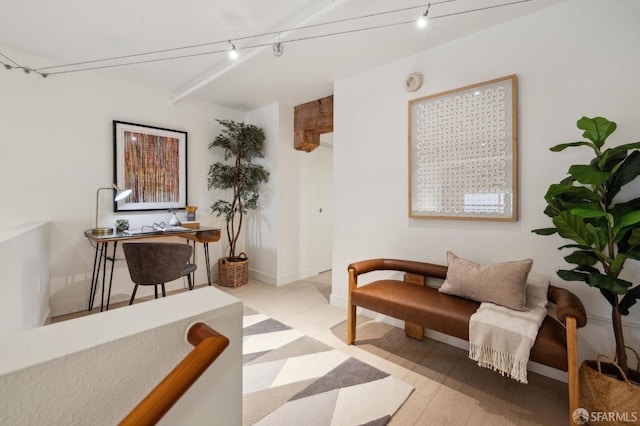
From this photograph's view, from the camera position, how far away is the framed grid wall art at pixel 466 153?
220cm

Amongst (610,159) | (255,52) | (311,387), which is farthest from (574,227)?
(255,52)

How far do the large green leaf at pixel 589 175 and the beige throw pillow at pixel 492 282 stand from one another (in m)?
0.67

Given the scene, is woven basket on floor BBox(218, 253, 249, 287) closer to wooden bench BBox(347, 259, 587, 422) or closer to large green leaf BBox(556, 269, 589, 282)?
wooden bench BBox(347, 259, 587, 422)

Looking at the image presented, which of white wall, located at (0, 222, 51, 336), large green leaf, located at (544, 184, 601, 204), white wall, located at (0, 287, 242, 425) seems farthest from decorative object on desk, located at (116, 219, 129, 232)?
large green leaf, located at (544, 184, 601, 204)

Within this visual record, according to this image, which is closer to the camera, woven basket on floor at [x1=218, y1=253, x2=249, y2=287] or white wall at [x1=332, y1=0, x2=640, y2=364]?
white wall at [x1=332, y1=0, x2=640, y2=364]

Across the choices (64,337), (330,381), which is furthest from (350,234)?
(64,337)

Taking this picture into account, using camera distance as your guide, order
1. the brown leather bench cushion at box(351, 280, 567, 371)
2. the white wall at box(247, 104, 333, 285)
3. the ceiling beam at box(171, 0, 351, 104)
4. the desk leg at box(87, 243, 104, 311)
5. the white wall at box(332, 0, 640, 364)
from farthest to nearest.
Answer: the white wall at box(247, 104, 333, 285) → the desk leg at box(87, 243, 104, 311) → the ceiling beam at box(171, 0, 351, 104) → the white wall at box(332, 0, 640, 364) → the brown leather bench cushion at box(351, 280, 567, 371)

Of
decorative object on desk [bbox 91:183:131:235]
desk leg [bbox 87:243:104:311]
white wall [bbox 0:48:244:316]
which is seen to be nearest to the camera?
white wall [bbox 0:48:244:316]

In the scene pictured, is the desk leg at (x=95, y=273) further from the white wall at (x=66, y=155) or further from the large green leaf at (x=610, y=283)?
the large green leaf at (x=610, y=283)

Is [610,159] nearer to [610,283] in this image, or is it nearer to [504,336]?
[610,283]

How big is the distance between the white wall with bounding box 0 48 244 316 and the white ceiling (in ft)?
0.54

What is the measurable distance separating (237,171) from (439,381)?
3323 mm

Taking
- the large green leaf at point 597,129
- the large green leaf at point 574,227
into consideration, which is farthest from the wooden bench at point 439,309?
the large green leaf at point 597,129

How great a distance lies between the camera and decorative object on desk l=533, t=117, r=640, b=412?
4.83 feet
